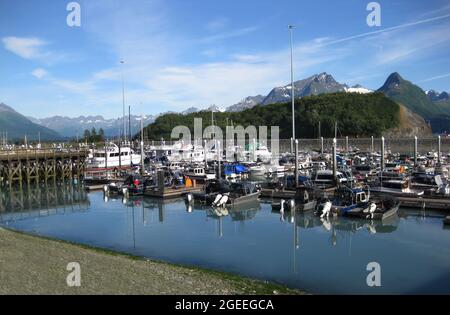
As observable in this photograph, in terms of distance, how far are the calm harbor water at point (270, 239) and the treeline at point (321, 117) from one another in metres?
70.5

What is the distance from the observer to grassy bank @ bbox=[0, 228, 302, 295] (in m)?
12.3

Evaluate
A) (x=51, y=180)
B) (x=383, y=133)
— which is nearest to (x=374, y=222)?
(x=51, y=180)

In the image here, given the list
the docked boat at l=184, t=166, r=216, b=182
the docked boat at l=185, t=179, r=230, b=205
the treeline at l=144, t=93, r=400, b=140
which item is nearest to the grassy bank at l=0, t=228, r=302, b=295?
the docked boat at l=185, t=179, r=230, b=205

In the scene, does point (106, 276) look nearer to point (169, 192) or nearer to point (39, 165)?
point (169, 192)

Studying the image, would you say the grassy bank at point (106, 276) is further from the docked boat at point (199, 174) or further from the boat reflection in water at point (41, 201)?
the docked boat at point (199, 174)

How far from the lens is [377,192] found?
29984mm


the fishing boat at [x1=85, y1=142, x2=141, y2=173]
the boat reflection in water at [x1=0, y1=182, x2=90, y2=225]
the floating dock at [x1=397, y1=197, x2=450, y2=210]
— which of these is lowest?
the boat reflection in water at [x1=0, y1=182, x2=90, y2=225]

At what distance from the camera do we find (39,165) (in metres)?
49.2

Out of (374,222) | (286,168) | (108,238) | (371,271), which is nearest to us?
(371,271)

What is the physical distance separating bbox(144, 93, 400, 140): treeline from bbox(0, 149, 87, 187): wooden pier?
50732 millimetres

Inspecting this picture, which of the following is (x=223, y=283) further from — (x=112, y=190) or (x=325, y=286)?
(x=112, y=190)

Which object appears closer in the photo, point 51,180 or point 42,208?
point 42,208

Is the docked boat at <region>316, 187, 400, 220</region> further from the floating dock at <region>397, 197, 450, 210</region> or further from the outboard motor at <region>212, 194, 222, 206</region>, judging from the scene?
the outboard motor at <region>212, 194, 222, 206</region>
